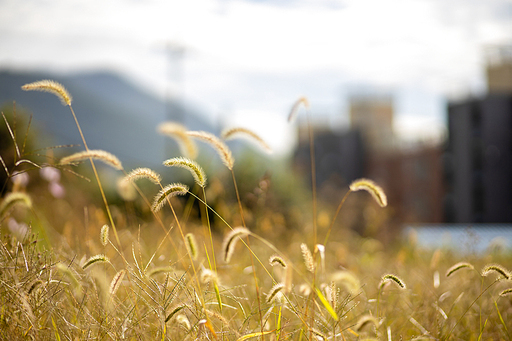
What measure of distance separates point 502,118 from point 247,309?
28.6 meters

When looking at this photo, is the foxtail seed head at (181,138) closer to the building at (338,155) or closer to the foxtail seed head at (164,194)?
the foxtail seed head at (164,194)

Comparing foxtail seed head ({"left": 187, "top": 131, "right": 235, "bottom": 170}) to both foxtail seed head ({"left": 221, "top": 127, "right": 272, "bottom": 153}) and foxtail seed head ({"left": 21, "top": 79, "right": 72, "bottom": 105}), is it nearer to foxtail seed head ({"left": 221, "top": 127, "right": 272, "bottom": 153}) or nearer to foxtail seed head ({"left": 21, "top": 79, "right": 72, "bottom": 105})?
foxtail seed head ({"left": 221, "top": 127, "right": 272, "bottom": 153})

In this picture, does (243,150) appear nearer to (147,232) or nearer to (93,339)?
(147,232)

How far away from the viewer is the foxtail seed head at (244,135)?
193 centimetres

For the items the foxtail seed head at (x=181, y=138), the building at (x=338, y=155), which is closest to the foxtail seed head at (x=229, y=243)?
the foxtail seed head at (x=181, y=138)

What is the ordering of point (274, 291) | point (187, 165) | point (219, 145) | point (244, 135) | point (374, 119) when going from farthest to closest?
point (374, 119) → point (244, 135) → point (219, 145) → point (187, 165) → point (274, 291)

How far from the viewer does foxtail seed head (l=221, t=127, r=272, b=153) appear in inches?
76.0

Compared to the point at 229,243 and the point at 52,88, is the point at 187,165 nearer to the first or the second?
the point at 229,243

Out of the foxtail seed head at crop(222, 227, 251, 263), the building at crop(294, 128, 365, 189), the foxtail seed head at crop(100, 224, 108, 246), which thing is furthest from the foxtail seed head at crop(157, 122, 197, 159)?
the building at crop(294, 128, 365, 189)

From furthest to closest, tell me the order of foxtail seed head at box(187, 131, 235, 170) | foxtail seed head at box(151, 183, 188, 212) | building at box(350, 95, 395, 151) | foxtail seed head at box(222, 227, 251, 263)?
building at box(350, 95, 395, 151) → foxtail seed head at box(187, 131, 235, 170) → foxtail seed head at box(151, 183, 188, 212) → foxtail seed head at box(222, 227, 251, 263)

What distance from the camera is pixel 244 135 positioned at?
76.1 inches

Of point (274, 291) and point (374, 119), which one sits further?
point (374, 119)

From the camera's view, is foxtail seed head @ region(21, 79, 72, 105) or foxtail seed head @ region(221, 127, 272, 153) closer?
foxtail seed head @ region(21, 79, 72, 105)

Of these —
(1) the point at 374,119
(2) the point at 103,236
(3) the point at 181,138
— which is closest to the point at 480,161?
(1) the point at 374,119
